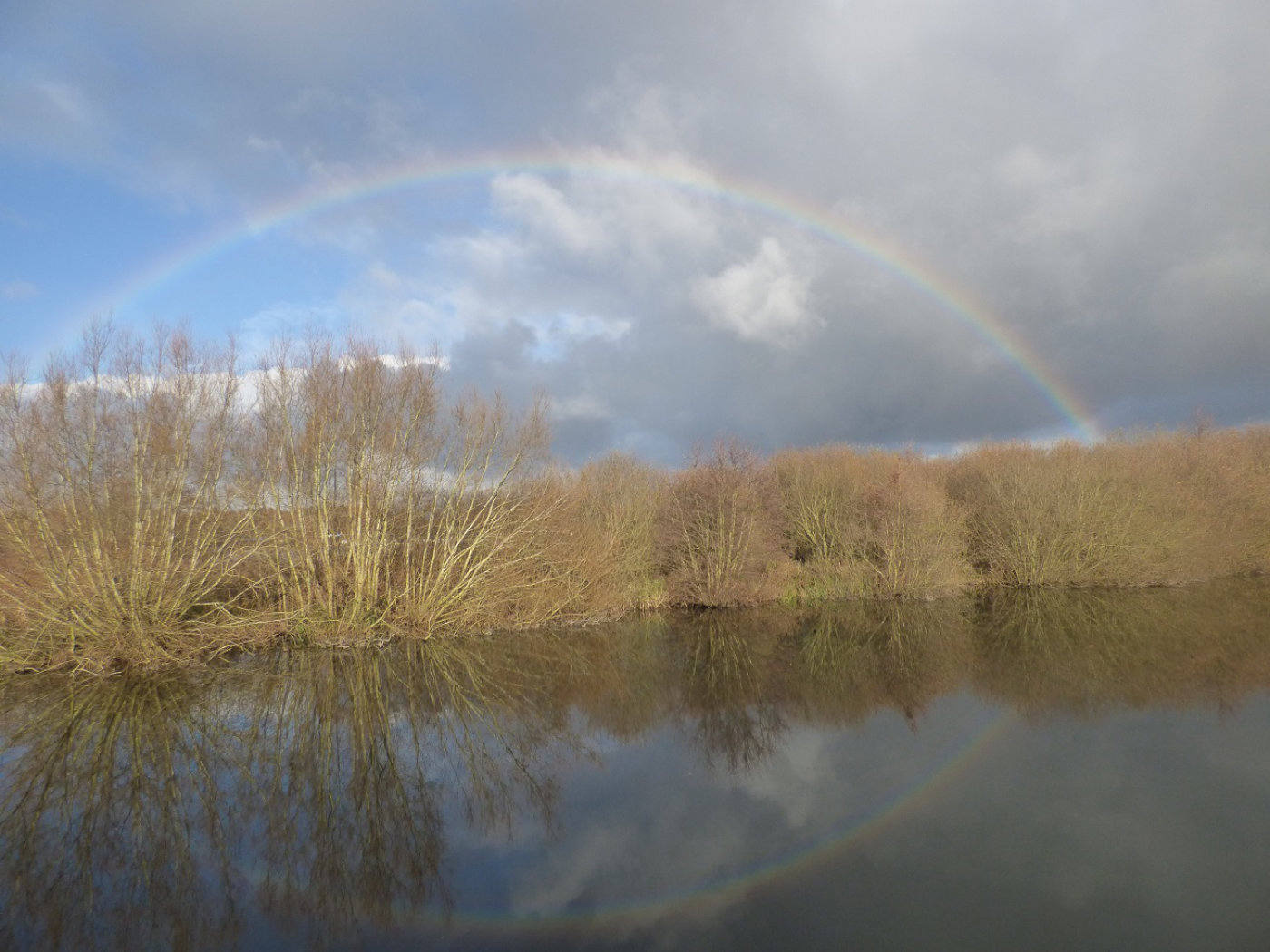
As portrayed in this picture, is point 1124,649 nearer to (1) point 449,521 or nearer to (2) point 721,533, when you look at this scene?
(2) point 721,533

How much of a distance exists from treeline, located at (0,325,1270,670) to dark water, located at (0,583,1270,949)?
3.33m

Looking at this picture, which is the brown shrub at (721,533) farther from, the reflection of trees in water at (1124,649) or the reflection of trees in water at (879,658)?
the reflection of trees in water at (1124,649)

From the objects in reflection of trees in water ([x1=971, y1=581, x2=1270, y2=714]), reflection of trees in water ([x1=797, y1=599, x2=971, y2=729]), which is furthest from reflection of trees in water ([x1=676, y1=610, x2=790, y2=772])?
reflection of trees in water ([x1=971, y1=581, x2=1270, y2=714])

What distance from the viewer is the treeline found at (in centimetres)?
1594

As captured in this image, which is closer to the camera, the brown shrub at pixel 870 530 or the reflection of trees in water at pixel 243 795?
the reflection of trees in water at pixel 243 795

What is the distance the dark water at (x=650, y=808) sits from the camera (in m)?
6.06

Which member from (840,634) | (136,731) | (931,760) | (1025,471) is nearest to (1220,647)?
(840,634)

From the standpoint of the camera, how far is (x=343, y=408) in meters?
19.8

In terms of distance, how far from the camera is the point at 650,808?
8.67 meters

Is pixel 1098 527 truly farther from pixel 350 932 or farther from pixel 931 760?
pixel 350 932

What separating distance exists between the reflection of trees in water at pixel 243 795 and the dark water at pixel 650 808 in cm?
4

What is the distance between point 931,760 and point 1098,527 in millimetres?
25298

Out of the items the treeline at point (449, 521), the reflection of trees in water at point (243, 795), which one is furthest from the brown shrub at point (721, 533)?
the reflection of trees in water at point (243, 795)

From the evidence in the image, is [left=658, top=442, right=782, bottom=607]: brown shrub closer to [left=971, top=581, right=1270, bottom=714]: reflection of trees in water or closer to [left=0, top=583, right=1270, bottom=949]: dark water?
[left=971, top=581, right=1270, bottom=714]: reflection of trees in water
